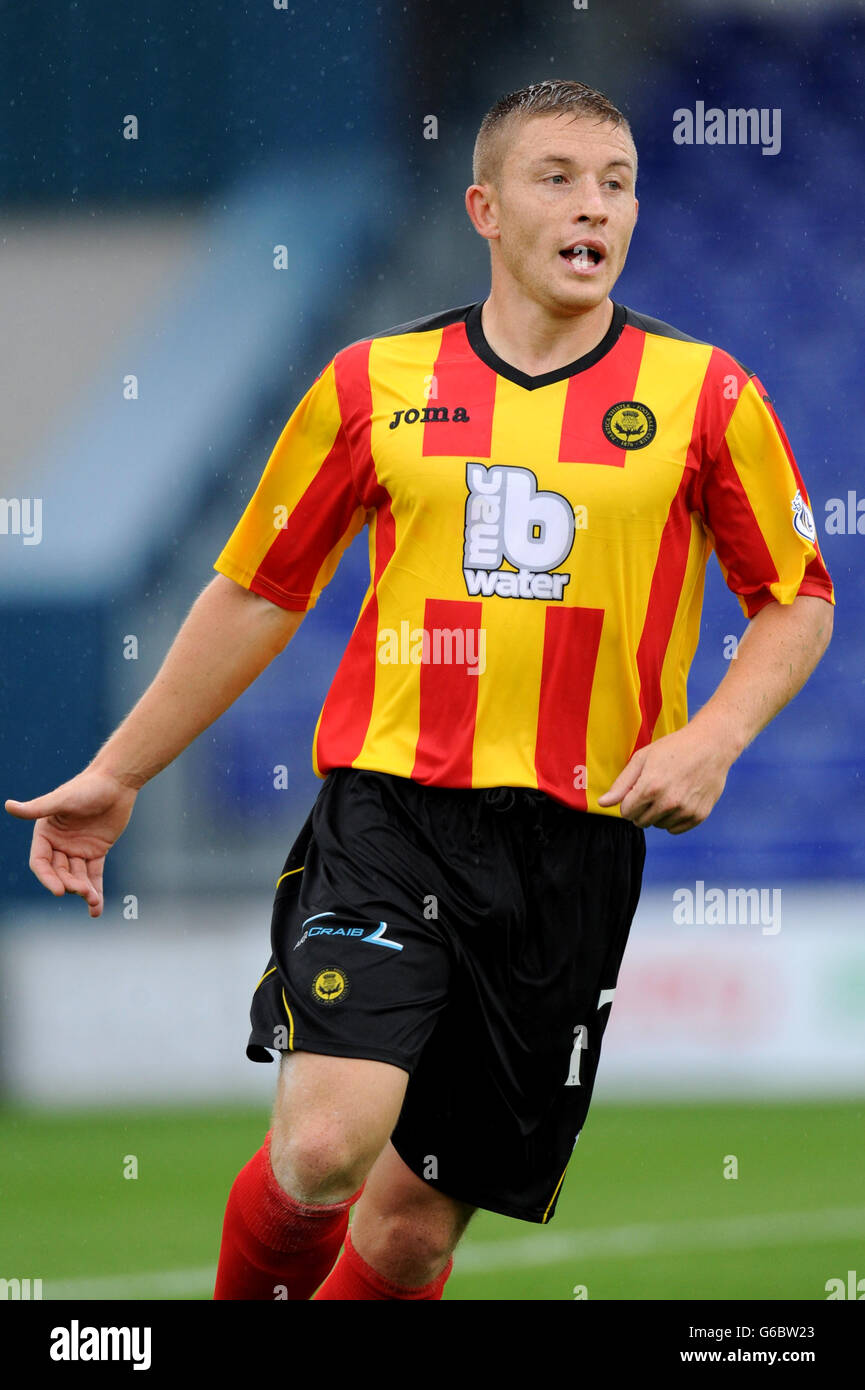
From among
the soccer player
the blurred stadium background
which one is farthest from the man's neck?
the blurred stadium background

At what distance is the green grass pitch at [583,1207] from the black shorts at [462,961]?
144 centimetres

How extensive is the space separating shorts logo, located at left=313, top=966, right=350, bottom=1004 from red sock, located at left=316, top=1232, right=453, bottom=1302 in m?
0.55

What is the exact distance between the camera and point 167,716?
10.1ft

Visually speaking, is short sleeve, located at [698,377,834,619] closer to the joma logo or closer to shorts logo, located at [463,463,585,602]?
shorts logo, located at [463,463,585,602]

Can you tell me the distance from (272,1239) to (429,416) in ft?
3.97

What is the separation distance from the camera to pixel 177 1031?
6.80m

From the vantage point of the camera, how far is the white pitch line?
445 centimetres

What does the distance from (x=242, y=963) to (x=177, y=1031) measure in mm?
322

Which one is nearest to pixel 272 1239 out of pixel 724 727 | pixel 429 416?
pixel 724 727

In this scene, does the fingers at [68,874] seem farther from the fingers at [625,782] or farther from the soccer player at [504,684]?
the fingers at [625,782]

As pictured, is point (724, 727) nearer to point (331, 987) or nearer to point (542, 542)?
point (542, 542)

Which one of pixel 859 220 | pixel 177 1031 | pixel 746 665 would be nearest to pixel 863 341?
pixel 859 220

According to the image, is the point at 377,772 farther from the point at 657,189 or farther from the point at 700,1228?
the point at 657,189

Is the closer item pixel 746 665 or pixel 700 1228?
pixel 746 665
